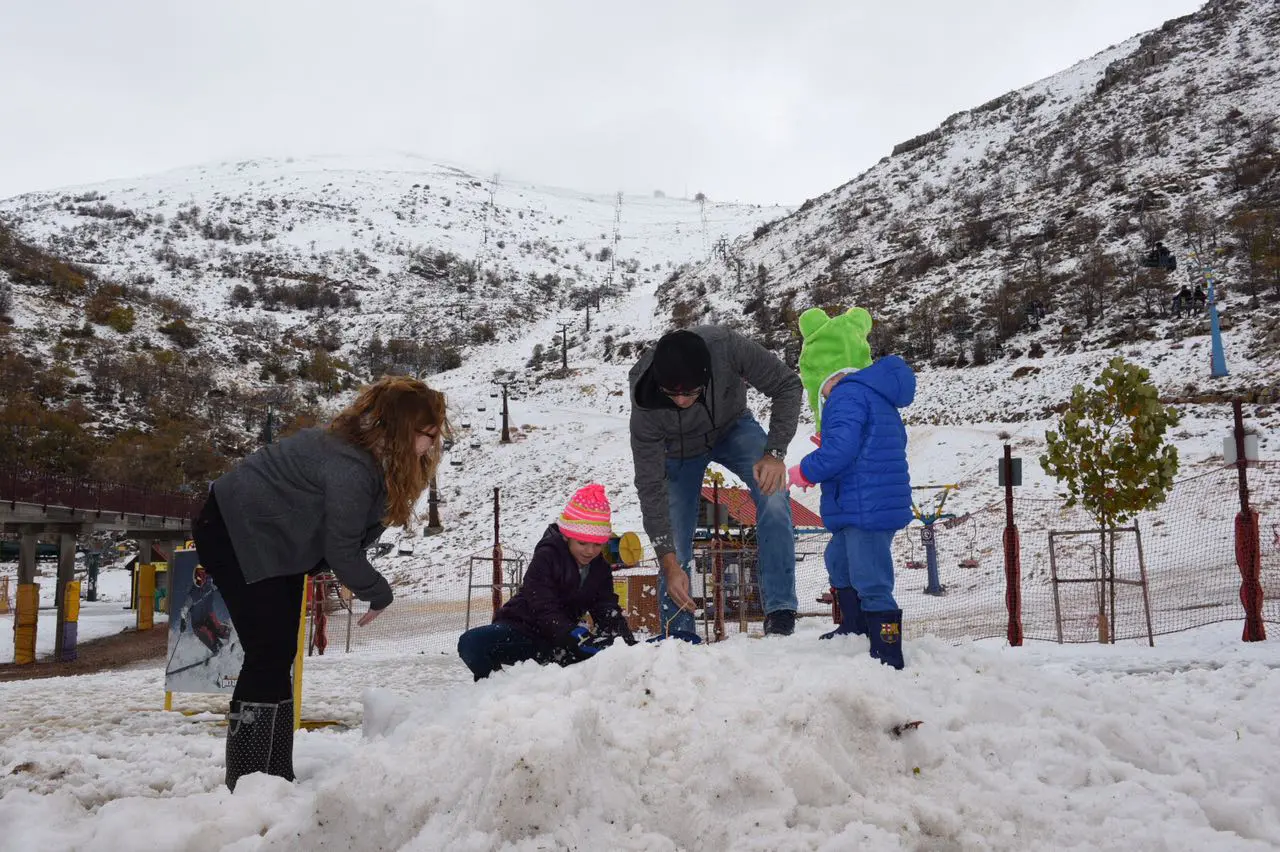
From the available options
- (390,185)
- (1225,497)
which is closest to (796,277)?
(1225,497)

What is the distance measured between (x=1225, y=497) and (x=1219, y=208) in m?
24.4

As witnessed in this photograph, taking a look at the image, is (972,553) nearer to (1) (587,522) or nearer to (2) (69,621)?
(1) (587,522)

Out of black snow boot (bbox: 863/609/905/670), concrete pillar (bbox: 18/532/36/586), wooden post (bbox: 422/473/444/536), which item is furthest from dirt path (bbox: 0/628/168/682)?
black snow boot (bbox: 863/609/905/670)

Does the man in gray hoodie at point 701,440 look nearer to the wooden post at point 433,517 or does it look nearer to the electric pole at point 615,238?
the wooden post at point 433,517

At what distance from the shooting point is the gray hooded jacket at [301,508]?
7.98ft

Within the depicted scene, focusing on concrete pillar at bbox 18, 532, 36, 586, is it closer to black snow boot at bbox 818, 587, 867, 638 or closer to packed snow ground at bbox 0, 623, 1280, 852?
packed snow ground at bbox 0, 623, 1280, 852

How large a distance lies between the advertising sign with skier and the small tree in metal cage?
7.21 meters

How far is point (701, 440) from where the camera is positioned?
12.8 ft

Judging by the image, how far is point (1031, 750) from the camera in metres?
2.24

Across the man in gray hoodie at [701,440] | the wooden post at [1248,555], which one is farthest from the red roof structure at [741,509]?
the man in gray hoodie at [701,440]

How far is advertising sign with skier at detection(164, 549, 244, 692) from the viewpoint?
4.49 metres

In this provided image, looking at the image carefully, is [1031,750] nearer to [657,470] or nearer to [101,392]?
[657,470]

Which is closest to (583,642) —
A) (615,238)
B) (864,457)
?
(864,457)

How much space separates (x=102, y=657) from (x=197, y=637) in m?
14.1
